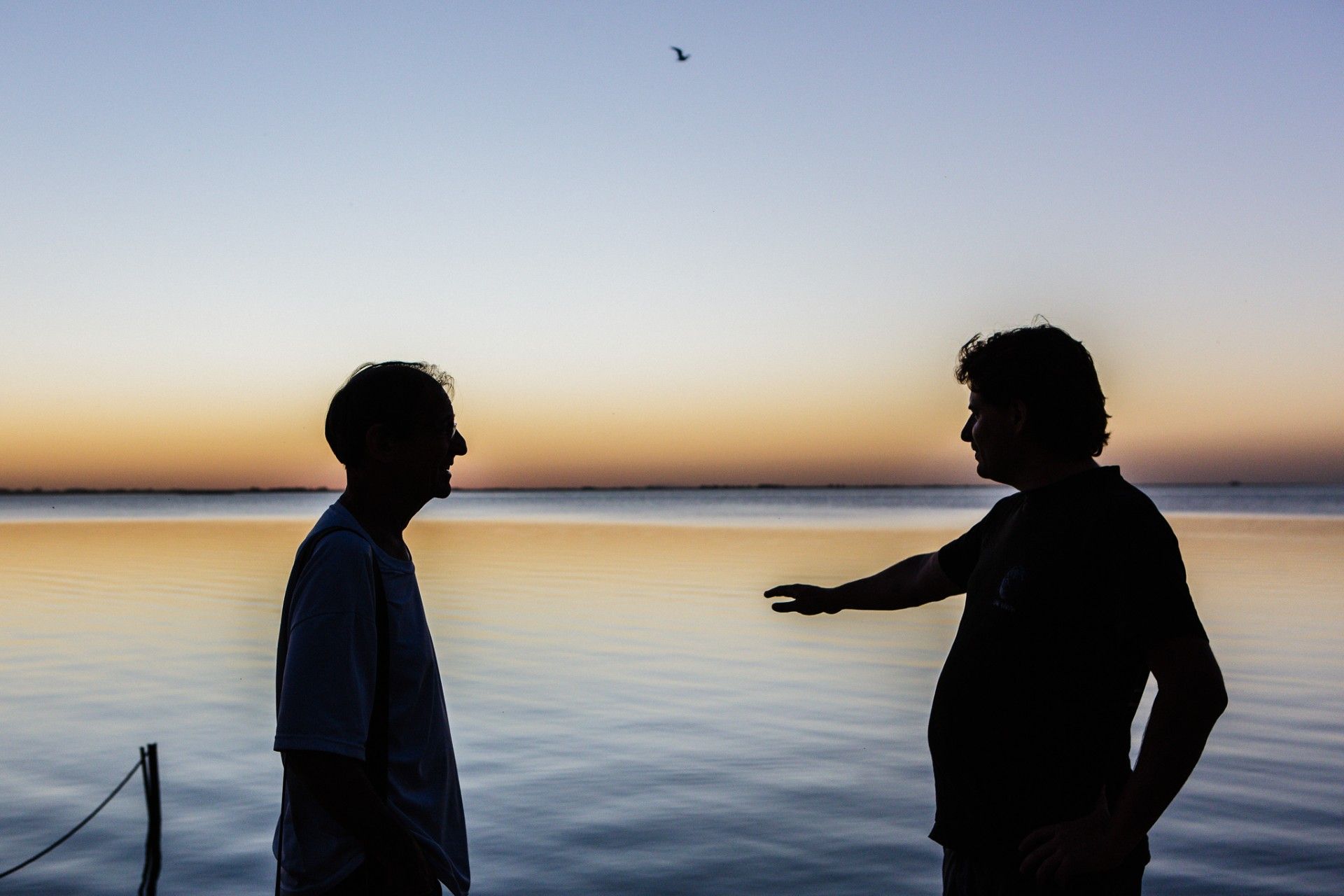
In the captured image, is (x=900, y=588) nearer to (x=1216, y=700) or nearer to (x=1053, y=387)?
(x=1053, y=387)

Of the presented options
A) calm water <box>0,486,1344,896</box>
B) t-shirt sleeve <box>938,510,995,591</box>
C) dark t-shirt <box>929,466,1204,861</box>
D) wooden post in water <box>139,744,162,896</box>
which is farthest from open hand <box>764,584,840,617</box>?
wooden post in water <box>139,744,162,896</box>

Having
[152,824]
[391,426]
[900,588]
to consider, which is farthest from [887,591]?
[152,824]

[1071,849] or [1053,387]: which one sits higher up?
[1053,387]

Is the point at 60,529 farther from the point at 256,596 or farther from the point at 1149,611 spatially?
the point at 1149,611

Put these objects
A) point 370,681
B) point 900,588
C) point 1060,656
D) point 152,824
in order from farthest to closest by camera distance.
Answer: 1. point 152,824
2. point 900,588
3. point 1060,656
4. point 370,681

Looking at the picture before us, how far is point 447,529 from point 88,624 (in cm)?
3703

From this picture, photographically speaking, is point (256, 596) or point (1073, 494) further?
point (256, 596)

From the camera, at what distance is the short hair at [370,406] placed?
2.63 meters

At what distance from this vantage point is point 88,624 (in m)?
18.1

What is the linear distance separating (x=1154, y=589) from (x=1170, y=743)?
34 centimetres

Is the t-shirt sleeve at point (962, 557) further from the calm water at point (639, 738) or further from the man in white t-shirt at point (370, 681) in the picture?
the calm water at point (639, 738)

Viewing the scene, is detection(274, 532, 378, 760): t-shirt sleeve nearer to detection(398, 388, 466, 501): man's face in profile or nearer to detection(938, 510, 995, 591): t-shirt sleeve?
detection(398, 388, 466, 501): man's face in profile

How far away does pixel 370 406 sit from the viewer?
2.63 metres

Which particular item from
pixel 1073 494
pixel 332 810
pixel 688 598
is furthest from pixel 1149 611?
pixel 688 598
